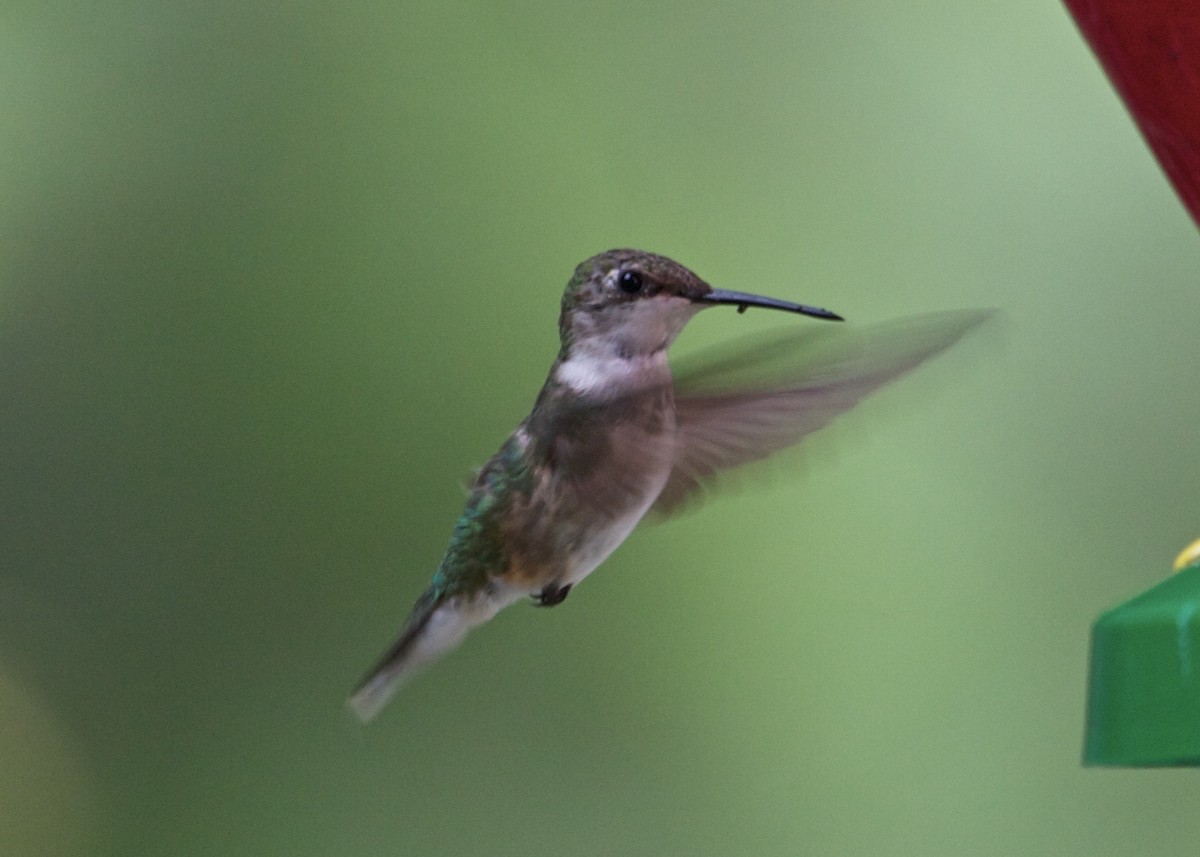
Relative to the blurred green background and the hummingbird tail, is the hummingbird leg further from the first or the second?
the blurred green background

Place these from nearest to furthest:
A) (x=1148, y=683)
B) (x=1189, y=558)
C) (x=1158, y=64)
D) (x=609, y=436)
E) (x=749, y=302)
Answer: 1. (x=1148, y=683)
2. (x=1189, y=558)
3. (x=1158, y=64)
4. (x=749, y=302)
5. (x=609, y=436)

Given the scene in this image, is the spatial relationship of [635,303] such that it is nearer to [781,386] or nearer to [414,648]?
[781,386]

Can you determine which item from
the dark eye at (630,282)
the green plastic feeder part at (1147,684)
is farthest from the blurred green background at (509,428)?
the green plastic feeder part at (1147,684)

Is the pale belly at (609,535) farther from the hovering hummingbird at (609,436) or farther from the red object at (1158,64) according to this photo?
the red object at (1158,64)

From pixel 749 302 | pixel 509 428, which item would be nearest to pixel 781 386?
pixel 749 302

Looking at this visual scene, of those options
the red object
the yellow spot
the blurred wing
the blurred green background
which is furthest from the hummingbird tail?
the blurred green background

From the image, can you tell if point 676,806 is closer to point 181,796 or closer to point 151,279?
point 181,796

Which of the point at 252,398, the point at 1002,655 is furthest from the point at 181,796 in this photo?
the point at 1002,655
